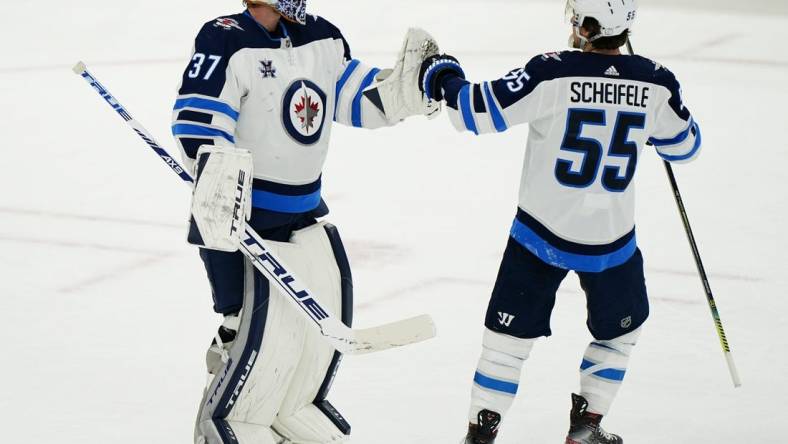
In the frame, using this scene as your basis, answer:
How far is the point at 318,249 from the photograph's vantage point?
2.77 meters

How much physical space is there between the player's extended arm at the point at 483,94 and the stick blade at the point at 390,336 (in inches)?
18.2

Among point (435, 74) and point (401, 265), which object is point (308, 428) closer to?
point (435, 74)

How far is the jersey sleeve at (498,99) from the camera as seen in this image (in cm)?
283

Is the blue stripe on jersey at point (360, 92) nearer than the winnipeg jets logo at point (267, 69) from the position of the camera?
No

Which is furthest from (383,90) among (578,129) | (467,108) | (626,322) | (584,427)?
(584,427)

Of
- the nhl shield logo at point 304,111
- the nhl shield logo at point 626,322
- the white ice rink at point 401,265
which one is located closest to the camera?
the nhl shield logo at point 304,111

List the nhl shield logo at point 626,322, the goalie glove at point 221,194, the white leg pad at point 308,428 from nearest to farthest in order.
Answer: the goalie glove at point 221,194 → the white leg pad at point 308,428 → the nhl shield logo at point 626,322

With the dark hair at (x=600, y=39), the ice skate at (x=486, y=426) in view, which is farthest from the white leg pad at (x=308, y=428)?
the dark hair at (x=600, y=39)

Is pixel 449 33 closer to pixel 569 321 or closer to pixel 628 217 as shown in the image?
pixel 569 321

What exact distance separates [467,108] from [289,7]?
0.48m

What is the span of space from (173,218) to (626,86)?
2.71 metres

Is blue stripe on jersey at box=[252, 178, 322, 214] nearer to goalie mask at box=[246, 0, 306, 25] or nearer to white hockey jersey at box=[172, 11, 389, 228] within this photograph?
white hockey jersey at box=[172, 11, 389, 228]

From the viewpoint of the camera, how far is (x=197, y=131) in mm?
2543

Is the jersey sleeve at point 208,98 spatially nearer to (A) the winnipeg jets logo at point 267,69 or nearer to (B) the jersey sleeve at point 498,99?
(A) the winnipeg jets logo at point 267,69
